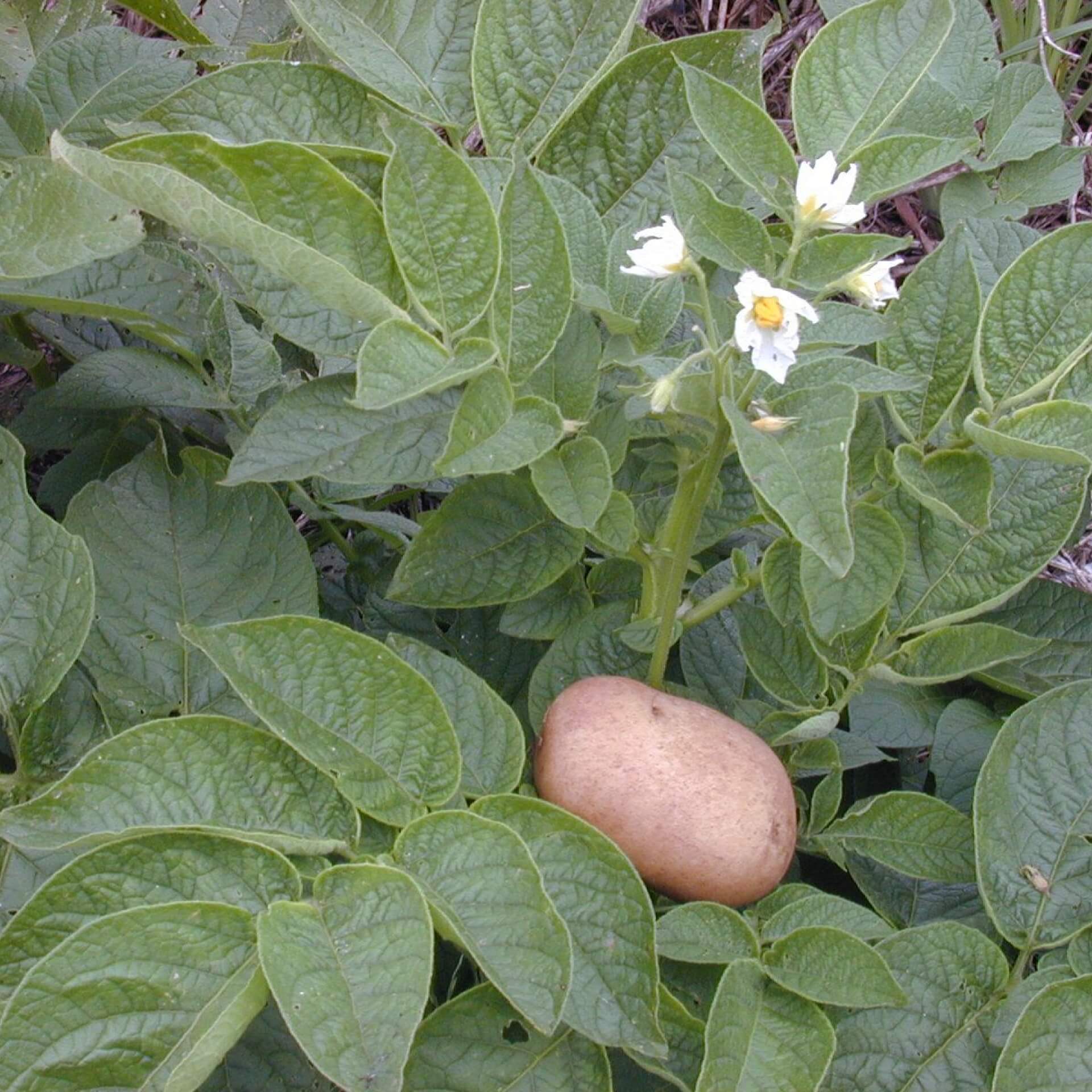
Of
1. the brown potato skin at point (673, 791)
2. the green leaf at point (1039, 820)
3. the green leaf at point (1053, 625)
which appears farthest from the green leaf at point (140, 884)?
the green leaf at point (1053, 625)

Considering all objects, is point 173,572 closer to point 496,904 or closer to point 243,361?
point 243,361

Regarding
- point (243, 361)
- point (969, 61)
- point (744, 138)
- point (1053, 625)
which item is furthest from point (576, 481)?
point (969, 61)

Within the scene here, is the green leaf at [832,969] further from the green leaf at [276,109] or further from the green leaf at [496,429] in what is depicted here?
the green leaf at [276,109]

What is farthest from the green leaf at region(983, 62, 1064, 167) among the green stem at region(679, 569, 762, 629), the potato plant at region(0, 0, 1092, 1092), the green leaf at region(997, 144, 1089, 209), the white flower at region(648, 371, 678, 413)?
the white flower at region(648, 371, 678, 413)

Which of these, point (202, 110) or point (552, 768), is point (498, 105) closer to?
point (202, 110)

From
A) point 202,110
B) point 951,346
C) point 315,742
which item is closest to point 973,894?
point 951,346

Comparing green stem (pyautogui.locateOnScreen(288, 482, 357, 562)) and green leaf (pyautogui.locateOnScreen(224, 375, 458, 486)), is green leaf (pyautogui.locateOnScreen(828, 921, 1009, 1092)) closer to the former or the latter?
green leaf (pyautogui.locateOnScreen(224, 375, 458, 486))
